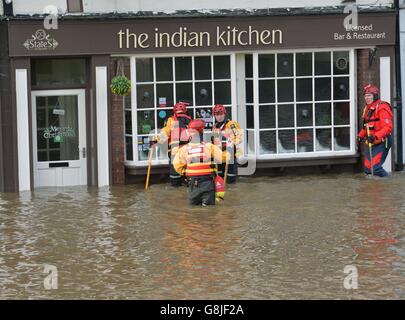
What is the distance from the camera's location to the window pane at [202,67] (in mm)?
19062

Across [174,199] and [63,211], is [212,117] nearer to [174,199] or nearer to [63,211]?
[174,199]

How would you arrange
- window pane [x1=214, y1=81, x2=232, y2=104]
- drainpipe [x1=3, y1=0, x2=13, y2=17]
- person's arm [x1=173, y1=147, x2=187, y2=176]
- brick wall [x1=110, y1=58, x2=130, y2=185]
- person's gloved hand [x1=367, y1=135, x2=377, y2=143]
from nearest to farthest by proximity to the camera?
1. person's arm [x1=173, y1=147, x2=187, y2=176]
2. drainpipe [x1=3, y1=0, x2=13, y2=17]
3. person's gloved hand [x1=367, y1=135, x2=377, y2=143]
4. brick wall [x1=110, y1=58, x2=130, y2=185]
5. window pane [x1=214, y1=81, x2=232, y2=104]

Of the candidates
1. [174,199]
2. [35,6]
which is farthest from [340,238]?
[35,6]

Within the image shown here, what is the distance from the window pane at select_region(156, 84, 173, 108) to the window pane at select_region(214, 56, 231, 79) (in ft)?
3.13

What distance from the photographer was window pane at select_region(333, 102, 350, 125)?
Result: 19609mm

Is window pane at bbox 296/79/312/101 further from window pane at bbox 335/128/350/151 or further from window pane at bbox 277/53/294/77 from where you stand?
window pane at bbox 335/128/350/151

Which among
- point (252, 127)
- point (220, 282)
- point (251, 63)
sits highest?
point (251, 63)

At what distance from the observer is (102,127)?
1864cm

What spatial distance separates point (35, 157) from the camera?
18.8m

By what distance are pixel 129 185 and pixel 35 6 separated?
382 cm

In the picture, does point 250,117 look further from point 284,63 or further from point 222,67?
point 284,63

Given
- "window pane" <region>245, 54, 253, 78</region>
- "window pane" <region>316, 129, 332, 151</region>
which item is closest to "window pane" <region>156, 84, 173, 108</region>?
"window pane" <region>245, 54, 253, 78</region>

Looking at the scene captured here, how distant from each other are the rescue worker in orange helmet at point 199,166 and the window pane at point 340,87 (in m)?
4.90

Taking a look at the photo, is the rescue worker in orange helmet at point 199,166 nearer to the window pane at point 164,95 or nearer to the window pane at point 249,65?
the window pane at point 164,95
